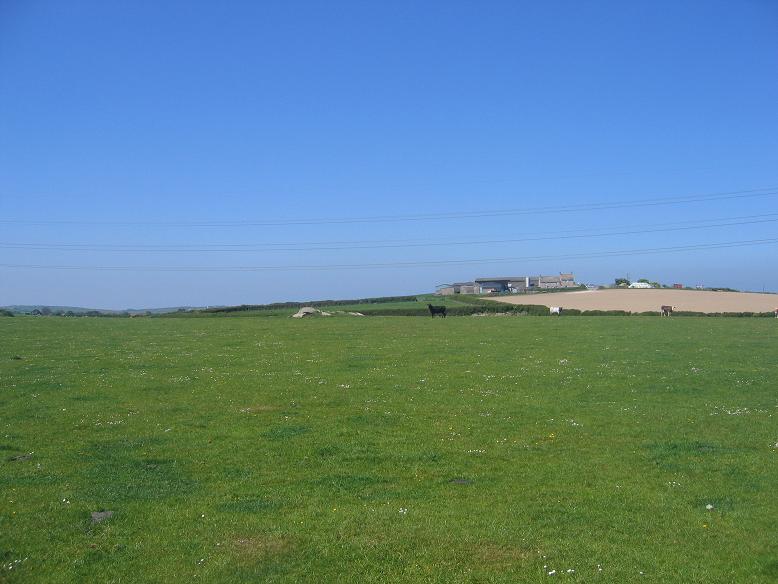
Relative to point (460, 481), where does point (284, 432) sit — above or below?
above

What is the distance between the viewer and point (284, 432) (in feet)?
57.8

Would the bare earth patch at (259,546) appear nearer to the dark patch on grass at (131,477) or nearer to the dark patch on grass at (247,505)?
the dark patch on grass at (247,505)

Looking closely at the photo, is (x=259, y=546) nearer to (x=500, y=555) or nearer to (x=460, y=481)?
(x=500, y=555)

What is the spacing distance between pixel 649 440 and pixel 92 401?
1640 centimetres

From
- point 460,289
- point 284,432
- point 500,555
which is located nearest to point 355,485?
point 500,555

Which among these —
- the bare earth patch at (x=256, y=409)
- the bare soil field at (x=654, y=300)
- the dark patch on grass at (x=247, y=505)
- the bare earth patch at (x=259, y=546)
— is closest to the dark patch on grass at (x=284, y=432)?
the bare earth patch at (x=256, y=409)

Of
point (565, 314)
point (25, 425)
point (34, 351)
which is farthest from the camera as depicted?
point (565, 314)

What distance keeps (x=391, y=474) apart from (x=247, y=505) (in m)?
3.16

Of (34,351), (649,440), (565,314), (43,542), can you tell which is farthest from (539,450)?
(565,314)

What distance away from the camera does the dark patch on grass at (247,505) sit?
1175 centimetres

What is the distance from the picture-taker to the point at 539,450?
51.6 ft

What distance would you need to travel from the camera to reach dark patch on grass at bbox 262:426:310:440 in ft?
56.3

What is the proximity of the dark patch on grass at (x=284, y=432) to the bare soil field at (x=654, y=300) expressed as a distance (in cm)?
6640

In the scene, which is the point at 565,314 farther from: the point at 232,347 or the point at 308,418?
the point at 308,418
